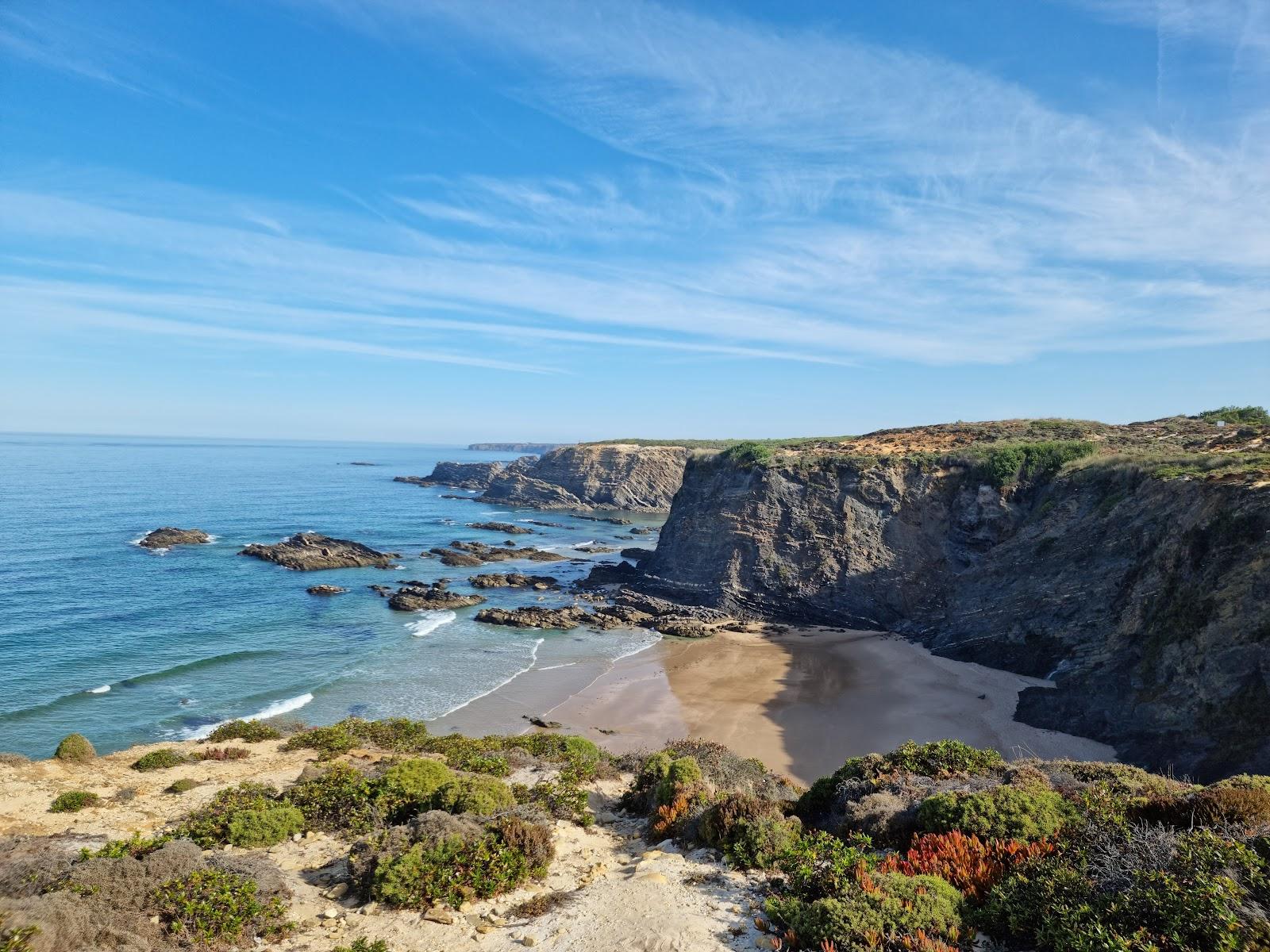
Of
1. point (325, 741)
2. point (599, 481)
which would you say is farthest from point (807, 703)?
point (599, 481)

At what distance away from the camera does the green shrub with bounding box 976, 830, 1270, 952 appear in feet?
18.2

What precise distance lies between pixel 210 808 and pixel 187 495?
303ft

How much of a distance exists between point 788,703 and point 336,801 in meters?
19.1

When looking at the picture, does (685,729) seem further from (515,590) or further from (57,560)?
(57,560)

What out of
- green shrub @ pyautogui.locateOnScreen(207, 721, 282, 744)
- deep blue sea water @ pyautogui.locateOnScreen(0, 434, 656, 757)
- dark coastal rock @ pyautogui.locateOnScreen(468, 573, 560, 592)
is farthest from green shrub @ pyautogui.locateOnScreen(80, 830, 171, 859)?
dark coastal rock @ pyautogui.locateOnScreen(468, 573, 560, 592)

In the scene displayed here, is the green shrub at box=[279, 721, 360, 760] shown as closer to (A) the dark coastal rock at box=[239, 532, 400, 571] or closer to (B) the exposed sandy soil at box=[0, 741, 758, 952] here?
(B) the exposed sandy soil at box=[0, 741, 758, 952]

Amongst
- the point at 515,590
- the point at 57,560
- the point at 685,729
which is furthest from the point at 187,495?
the point at 685,729

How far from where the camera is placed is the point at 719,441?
132m

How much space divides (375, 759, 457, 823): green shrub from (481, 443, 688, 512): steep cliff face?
90.8 m

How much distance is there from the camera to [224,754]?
1747 cm

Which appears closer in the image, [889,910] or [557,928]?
[889,910]

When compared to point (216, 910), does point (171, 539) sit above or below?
below

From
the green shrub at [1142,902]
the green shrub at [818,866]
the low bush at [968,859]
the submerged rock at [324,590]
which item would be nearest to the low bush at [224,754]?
the green shrub at [818,866]

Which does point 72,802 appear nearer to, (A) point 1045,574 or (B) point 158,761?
(B) point 158,761
